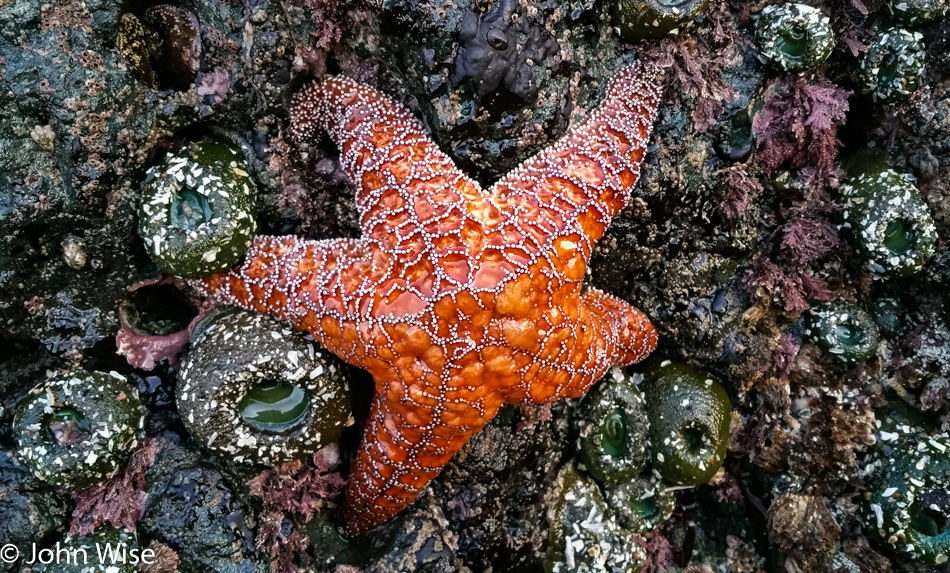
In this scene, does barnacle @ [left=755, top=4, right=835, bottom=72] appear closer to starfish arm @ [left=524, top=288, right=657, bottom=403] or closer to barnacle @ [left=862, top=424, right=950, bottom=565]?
starfish arm @ [left=524, top=288, right=657, bottom=403]

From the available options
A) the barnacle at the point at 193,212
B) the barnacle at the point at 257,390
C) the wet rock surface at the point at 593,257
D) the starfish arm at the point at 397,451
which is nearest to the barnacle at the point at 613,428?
the wet rock surface at the point at 593,257

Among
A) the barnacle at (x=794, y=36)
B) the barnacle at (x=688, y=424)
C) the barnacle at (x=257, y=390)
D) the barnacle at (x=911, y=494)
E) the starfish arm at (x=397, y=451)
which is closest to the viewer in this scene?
the starfish arm at (x=397, y=451)

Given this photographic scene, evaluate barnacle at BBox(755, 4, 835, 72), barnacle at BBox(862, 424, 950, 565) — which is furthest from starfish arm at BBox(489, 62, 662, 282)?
barnacle at BBox(862, 424, 950, 565)

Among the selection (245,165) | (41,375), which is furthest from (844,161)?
(41,375)

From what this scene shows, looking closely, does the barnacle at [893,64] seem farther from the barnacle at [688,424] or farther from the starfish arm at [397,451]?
the starfish arm at [397,451]

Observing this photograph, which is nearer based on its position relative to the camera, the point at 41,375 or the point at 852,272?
the point at 41,375

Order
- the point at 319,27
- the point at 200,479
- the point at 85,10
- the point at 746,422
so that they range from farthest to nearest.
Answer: the point at 746,422 → the point at 200,479 → the point at 319,27 → the point at 85,10

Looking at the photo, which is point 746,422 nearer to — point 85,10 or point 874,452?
point 874,452

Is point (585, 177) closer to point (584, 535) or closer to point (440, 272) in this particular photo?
point (440, 272)
